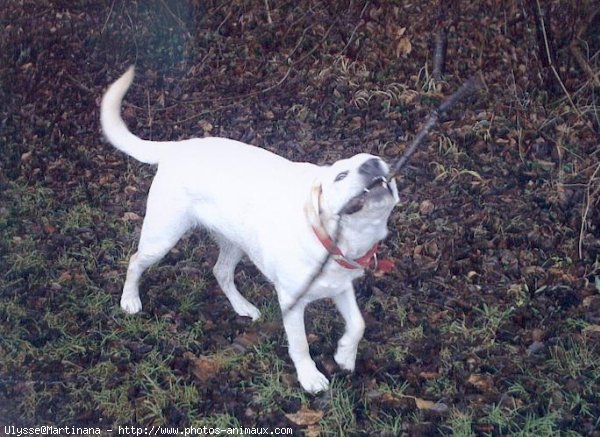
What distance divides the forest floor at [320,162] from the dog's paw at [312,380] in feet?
0.16

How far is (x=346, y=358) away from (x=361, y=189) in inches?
41.5

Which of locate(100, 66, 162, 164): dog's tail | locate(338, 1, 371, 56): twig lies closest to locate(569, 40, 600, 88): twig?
locate(338, 1, 371, 56): twig

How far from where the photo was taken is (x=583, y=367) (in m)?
3.49

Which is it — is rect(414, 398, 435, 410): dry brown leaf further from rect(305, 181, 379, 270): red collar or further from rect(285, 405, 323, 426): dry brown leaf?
rect(305, 181, 379, 270): red collar

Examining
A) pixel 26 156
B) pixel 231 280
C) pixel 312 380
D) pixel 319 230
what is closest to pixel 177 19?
pixel 26 156

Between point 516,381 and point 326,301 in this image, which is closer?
point 516,381

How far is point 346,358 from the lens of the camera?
3.46m

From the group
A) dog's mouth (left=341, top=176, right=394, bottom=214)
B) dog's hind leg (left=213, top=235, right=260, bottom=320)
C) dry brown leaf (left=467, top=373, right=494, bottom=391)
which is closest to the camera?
dog's mouth (left=341, top=176, right=394, bottom=214)

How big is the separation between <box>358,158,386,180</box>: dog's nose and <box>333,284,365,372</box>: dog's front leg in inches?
26.3

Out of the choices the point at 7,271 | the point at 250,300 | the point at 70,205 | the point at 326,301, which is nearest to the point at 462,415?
the point at 326,301

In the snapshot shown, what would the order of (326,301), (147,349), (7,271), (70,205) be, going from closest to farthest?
1. (147,349)
2. (326,301)
3. (7,271)
4. (70,205)

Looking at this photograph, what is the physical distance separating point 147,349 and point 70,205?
5.12ft

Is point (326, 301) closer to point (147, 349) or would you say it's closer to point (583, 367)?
point (147, 349)

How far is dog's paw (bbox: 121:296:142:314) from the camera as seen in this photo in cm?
396
